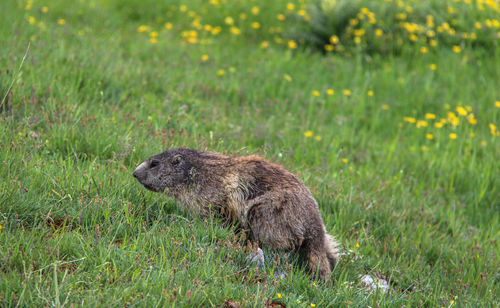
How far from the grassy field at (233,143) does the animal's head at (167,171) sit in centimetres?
15

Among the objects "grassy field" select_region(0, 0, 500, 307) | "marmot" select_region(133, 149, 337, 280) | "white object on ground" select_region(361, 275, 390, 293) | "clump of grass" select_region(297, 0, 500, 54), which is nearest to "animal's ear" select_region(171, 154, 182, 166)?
"marmot" select_region(133, 149, 337, 280)

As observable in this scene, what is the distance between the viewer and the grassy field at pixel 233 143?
439 centimetres

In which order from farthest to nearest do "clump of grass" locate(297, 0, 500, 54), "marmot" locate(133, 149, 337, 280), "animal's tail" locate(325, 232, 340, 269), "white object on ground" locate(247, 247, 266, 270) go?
"clump of grass" locate(297, 0, 500, 54) < "animal's tail" locate(325, 232, 340, 269) < "marmot" locate(133, 149, 337, 280) < "white object on ground" locate(247, 247, 266, 270)

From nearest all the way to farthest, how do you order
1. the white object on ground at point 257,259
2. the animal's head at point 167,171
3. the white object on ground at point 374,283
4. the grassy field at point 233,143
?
the grassy field at point 233,143
the white object on ground at point 257,259
the white object on ground at point 374,283
the animal's head at point 167,171

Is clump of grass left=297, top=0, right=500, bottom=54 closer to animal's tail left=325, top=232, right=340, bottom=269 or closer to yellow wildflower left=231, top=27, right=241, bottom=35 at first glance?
yellow wildflower left=231, top=27, right=241, bottom=35

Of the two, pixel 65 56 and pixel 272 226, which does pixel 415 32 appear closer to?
pixel 65 56

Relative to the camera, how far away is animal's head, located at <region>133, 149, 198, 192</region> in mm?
5562

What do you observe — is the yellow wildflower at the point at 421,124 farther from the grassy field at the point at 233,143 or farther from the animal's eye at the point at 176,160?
the animal's eye at the point at 176,160

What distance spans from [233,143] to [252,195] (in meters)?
2.13

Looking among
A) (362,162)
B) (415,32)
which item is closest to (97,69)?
(362,162)

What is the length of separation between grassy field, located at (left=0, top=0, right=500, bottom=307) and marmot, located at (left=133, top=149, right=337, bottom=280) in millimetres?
184

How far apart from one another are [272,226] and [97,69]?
450 centimetres

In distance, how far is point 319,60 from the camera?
11648mm

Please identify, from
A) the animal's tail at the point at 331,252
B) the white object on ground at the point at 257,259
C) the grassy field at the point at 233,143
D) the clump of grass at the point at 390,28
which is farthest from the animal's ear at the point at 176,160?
the clump of grass at the point at 390,28
